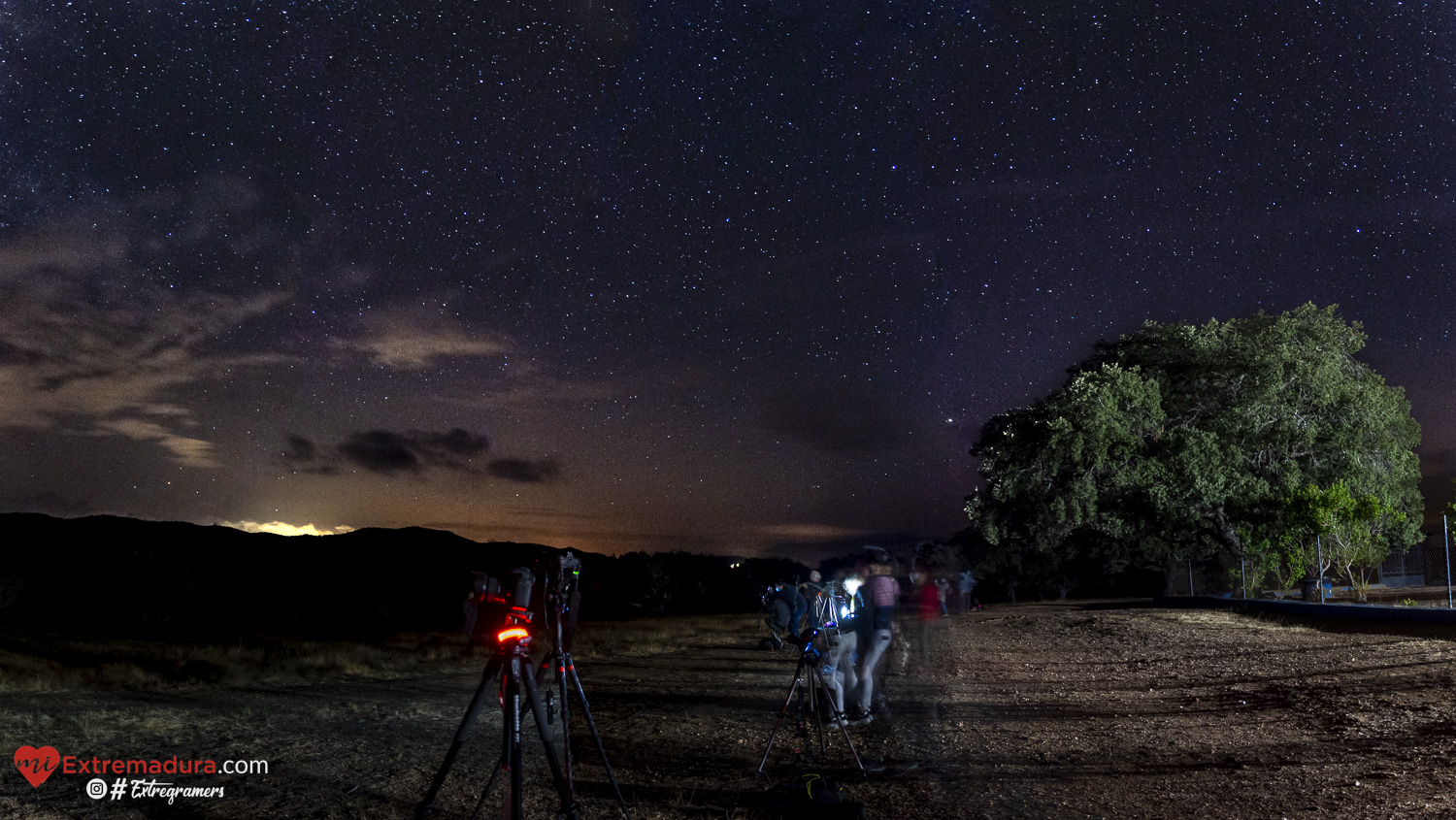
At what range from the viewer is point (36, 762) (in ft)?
24.7

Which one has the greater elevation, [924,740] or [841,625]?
[841,625]

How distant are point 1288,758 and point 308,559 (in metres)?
121

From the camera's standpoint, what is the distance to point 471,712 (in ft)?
16.2

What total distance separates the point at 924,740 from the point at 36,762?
8.18 meters

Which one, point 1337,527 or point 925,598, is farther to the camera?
point 1337,527

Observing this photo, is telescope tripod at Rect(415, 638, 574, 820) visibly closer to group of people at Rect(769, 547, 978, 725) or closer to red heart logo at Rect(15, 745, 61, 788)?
group of people at Rect(769, 547, 978, 725)

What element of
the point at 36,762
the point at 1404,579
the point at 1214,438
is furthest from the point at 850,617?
the point at 1404,579

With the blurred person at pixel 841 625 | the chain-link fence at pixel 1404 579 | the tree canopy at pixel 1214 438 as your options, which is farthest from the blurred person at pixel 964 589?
the blurred person at pixel 841 625

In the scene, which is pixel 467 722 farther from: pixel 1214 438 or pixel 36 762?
pixel 1214 438

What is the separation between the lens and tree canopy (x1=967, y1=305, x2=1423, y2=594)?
86.1 ft

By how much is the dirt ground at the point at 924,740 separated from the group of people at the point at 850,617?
496mm

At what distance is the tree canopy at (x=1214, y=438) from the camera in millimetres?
26234

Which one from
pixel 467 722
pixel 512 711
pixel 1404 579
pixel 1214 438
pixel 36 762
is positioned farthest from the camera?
pixel 1404 579

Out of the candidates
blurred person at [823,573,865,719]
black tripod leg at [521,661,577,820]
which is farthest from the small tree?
black tripod leg at [521,661,577,820]
